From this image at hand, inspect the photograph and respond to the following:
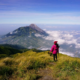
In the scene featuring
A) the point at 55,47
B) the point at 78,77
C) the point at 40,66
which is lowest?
the point at 40,66

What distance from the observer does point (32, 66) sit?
8227mm

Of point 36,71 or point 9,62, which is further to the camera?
point 9,62

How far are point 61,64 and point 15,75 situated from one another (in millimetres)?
4526

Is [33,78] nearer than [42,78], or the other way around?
[33,78]

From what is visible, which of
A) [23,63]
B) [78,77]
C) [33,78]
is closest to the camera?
[78,77]

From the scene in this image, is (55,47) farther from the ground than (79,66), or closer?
farther from the ground

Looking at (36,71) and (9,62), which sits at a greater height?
(9,62)

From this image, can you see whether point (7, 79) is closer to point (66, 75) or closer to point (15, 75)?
Answer: point (15, 75)

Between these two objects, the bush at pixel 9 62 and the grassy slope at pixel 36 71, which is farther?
the bush at pixel 9 62

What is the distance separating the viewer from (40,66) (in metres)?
8.62

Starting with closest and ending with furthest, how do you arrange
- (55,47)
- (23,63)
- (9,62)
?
(23,63) < (9,62) < (55,47)

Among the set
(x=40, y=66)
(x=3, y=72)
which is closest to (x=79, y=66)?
(x=40, y=66)

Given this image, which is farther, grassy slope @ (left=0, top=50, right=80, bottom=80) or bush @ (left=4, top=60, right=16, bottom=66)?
bush @ (left=4, top=60, right=16, bottom=66)

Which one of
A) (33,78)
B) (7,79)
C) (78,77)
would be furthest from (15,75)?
(78,77)
